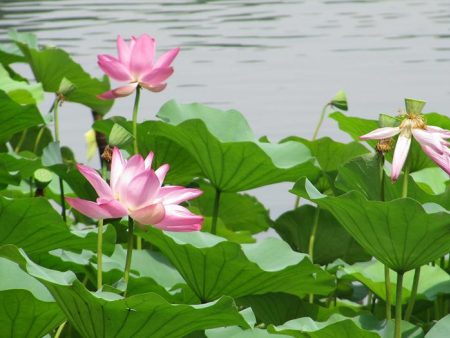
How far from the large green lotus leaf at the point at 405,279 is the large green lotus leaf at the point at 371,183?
12 cm

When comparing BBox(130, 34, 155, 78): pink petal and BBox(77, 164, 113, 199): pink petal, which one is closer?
BBox(77, 164, 113, 199): pink petal

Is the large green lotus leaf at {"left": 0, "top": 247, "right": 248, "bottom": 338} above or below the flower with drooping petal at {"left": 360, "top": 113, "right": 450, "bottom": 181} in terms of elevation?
below

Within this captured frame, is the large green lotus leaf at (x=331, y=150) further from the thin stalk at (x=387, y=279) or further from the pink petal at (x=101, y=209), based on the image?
the pink petal at (x=101, y=209)

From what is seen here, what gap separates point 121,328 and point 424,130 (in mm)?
488

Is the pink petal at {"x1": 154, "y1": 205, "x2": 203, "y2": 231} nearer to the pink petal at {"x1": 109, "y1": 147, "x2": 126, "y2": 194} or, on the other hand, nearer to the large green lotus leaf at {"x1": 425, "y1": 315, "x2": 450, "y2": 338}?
the pink petal at {"x1": 109, "y1": 147, "x2": 126, "y2": 194}

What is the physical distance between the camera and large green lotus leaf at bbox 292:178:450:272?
1.44m

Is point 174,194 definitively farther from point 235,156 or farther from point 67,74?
point 67,74

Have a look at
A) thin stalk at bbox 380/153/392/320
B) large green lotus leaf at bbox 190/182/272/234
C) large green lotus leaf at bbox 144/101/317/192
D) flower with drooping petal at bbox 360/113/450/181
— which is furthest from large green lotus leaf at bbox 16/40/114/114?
flower with drooping petal at bbox 360/113/450/181

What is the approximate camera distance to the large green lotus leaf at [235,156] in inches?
73.0

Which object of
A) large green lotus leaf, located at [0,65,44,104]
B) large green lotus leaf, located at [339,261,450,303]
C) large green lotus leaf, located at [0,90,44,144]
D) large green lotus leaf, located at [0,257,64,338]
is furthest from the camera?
large green lotus leaf, located at [0,65,44,104]

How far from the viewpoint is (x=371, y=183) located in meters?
1.70

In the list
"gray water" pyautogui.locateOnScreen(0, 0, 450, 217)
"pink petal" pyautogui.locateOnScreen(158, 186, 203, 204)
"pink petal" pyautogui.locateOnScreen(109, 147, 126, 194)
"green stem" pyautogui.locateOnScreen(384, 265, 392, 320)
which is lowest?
"gray water" pyautogui.locateOnScreen(0, 0, 450, 217)

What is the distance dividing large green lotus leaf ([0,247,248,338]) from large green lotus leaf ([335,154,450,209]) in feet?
1.45

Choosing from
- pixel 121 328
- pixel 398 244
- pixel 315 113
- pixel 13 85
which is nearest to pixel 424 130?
pixel 398 244
